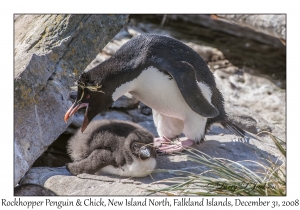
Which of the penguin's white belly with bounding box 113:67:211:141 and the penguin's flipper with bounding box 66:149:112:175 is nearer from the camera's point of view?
the penguin's flipper with bounding box 66:149:112:175

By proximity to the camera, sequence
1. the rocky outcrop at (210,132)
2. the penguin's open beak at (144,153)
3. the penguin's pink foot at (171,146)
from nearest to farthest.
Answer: the penguin's open beak at (144,153) < the rocky outcrop at (210,132) < the penguin's pink foot at (171,146)

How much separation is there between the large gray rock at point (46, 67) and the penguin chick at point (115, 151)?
0.27 m

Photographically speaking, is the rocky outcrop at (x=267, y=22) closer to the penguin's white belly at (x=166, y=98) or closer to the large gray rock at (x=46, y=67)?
the large gray rock at (x=46, y=67)

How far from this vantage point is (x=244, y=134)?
436cm

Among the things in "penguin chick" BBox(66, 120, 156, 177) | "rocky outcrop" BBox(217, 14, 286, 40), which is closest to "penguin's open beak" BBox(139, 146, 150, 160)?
"penguin chick" BBox(66, 120, 156, 177)

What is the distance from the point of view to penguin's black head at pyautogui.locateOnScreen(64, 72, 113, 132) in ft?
12.0

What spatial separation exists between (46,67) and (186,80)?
0.99 meters

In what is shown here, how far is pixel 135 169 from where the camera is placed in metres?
3.50

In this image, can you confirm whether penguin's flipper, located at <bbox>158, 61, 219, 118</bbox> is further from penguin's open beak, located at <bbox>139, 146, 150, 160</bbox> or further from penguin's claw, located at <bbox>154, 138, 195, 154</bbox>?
penguin's open beak, located at <bbox>139, 146, 150, 160</bbox>

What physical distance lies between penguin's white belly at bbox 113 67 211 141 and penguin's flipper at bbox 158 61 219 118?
0.21 ft

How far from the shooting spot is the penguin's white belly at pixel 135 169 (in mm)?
3488

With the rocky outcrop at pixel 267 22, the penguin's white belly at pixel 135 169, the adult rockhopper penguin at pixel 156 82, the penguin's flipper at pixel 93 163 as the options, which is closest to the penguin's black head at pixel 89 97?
the adult rockhopper penguin at pixel 156 82
